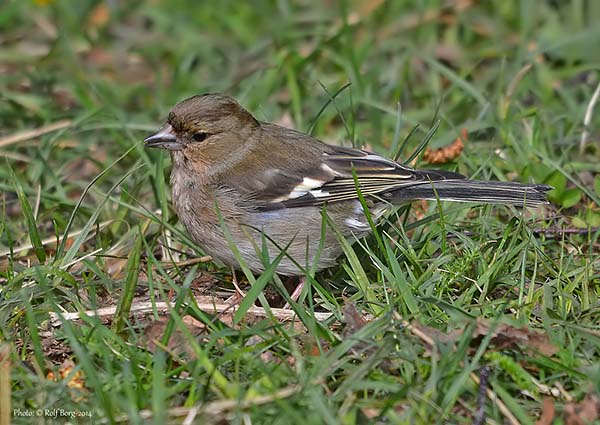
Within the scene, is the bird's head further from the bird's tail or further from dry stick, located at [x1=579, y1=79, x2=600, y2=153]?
dry stick, located at [x1=579, y1=79, x2=600, y2=153]

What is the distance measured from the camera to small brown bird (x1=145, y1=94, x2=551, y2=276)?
4.31 m

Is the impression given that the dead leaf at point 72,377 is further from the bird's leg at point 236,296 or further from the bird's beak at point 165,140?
the bird's beak at point 165,140

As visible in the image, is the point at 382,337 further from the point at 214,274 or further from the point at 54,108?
the point at 54,108

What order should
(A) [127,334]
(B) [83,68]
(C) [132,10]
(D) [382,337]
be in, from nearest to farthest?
(D) [382,337]
(A) [127,334]
(B) [83,68]
(C) [132,10]

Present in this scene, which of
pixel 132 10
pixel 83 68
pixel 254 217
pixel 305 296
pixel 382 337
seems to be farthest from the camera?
pixel 132 10

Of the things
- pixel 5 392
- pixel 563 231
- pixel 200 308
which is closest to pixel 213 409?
pixel 5 392

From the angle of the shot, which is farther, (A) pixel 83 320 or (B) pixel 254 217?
(B) pixel 254 217

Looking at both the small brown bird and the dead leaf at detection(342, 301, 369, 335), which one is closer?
the dead leaf at detection(342, 301, 369, 335)

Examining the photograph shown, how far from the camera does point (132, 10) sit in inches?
314

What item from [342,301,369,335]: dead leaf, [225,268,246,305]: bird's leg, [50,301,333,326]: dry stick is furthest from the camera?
[225,268,246,305]: bird's leg

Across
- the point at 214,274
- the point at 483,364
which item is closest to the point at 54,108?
the point at 214,274

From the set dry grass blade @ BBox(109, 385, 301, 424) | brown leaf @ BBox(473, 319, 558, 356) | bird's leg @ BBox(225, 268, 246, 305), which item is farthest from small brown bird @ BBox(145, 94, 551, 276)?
dry grass blade @ BBox(109, 385, 301, 424)

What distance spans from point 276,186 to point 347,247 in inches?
22.7

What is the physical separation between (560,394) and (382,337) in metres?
0.73
